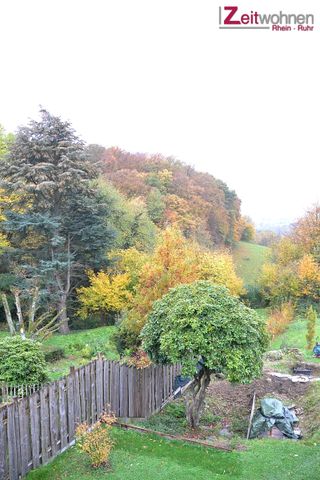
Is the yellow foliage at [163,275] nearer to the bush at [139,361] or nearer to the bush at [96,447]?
the bush at [139,361]

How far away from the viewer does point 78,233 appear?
82.7ft

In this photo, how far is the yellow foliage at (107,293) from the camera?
24.1 metres

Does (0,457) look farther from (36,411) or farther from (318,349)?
(318,349)

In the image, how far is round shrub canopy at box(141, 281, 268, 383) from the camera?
9023 millimetres

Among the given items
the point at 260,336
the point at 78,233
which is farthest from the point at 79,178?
the point at 260,336

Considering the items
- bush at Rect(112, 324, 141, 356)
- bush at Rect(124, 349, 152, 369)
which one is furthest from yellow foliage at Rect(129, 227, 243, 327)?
bush at Rect(124, 349, 152, 369)

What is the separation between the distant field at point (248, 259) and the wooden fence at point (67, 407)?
117 feet

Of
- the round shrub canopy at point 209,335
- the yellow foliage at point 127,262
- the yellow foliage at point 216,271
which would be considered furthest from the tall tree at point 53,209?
the round shrub canopy at point 209,335

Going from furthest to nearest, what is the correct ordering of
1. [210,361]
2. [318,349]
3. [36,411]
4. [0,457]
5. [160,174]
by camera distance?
[160,174] < [318,349] < [210,361] < [36,411] < [0,457]

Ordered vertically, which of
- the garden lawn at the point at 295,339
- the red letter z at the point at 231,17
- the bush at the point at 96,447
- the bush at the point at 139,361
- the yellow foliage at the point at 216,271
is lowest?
the garden lawn at the point at 295,339

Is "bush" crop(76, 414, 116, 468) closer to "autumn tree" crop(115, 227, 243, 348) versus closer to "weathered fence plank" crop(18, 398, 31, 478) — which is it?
"weathered fence plank" crop(18, 398, 31, 478)

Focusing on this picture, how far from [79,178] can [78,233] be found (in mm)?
3373

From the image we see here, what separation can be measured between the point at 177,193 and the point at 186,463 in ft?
125

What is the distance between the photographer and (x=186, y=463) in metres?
8.05
